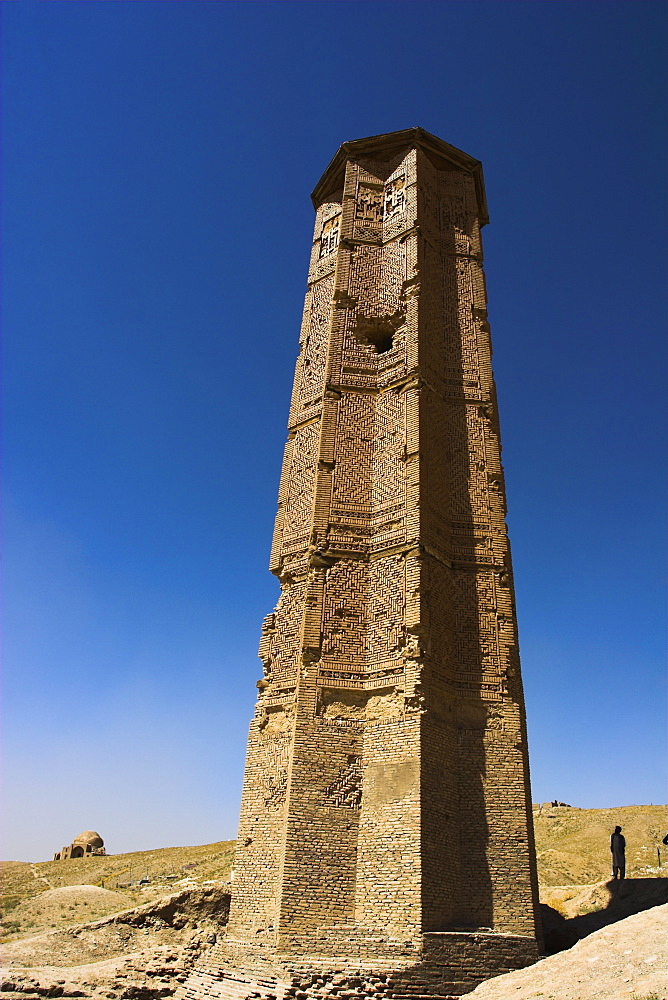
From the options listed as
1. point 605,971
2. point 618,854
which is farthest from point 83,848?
point 605,971

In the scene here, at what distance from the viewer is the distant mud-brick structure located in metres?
9.47

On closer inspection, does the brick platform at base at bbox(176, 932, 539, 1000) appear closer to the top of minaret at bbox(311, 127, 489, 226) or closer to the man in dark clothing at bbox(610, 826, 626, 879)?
the man in dark clothing at bbox(610, 826, 626, 879)

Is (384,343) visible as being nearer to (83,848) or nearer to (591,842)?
(591,842)

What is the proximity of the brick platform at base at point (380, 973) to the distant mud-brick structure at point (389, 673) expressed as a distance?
3 cm

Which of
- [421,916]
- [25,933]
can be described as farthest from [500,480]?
[25,933]

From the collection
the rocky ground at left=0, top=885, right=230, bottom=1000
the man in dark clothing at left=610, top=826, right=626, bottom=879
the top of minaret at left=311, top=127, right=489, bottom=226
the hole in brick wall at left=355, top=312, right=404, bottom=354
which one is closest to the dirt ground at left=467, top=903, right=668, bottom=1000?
the rocky ground at left=0, top=885, right=230, bottom=1000

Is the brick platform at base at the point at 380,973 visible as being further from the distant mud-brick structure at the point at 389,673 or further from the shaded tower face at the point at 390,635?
the shaded tower face at the point at 390,635

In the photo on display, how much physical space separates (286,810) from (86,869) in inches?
1070

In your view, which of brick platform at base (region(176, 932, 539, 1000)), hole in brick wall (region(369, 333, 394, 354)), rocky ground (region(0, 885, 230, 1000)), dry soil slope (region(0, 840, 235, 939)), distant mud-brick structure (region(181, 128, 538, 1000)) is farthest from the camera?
dry soil slope (region(0, 840, 235, 939))

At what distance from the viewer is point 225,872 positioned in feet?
73.2

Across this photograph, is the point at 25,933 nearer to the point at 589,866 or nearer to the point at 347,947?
the point at 347,947

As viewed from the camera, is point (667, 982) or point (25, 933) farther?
point (25, 933)

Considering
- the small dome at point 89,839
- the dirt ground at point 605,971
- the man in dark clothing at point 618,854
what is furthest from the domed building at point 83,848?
the dirt ground at point 605,971

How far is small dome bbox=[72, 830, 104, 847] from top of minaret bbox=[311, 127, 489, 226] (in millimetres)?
36731
